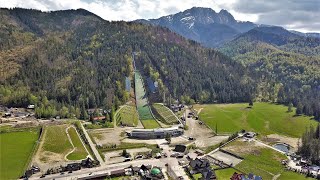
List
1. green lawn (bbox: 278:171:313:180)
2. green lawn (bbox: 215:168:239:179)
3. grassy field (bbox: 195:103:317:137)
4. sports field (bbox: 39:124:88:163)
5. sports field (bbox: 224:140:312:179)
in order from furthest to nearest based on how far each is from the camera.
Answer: grassy field (bbox: 195:103:317:137) → sports field (bbox: 39:124:88:163) → sports field (bbox: 224:140:312:179) → green lawn (bbox: 215:168:239:179) → green lawn (bbox: 278:171:313:180)

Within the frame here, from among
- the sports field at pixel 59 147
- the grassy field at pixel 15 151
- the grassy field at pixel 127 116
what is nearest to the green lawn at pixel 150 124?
the grassy field at pixel 127 116

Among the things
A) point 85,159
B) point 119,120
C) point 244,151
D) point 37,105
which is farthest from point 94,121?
point 244,151

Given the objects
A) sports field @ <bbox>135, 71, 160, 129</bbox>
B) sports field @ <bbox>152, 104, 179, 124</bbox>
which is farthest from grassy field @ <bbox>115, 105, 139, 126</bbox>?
sports field @ <bbox>152, 104, 179, 124</bbox>

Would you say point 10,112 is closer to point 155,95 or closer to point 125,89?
point 125,89

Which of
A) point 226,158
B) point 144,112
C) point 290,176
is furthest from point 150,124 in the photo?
point 290,176

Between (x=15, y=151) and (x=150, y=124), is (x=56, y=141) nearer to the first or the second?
(x=15, y=151)

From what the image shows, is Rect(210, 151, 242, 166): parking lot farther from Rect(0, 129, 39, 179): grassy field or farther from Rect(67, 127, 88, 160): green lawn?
Rect(0, 129, 39, 179): grassy field

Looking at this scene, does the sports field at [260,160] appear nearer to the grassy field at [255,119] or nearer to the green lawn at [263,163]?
the green lawn at [263,163]
